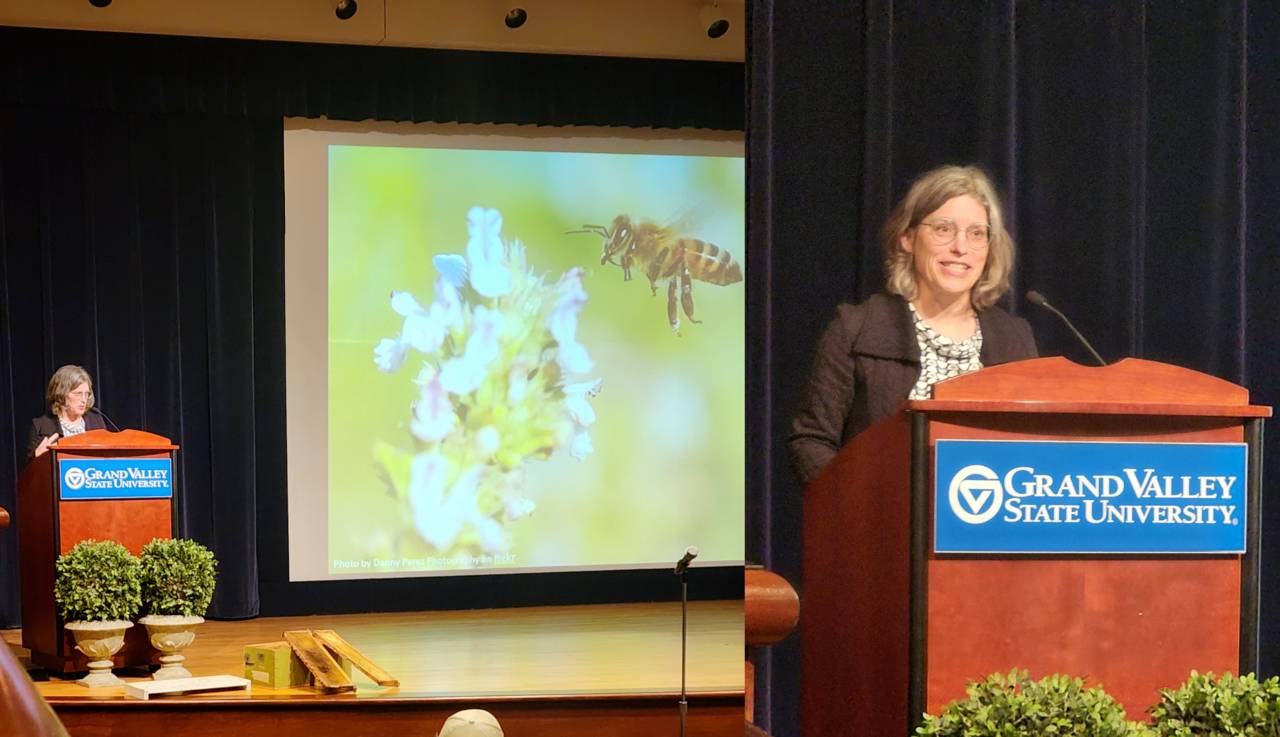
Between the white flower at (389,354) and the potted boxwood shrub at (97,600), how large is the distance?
6.43 ft

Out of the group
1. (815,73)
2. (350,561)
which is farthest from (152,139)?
(815,73)

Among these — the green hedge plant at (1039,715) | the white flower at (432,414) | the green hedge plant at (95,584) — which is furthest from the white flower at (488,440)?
the green hedge plant at (1039,715)

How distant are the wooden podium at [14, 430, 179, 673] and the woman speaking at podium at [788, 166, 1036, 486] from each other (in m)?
2.92

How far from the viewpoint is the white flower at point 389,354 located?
6609 millimetres

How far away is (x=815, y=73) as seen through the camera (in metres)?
3.43

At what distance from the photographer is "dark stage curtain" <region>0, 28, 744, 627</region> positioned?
20.5 feet

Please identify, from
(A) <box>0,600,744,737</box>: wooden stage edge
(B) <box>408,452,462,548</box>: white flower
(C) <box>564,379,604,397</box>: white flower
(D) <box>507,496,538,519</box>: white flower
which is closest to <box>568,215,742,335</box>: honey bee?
(C) <box>564,379,604,397</box>: white flower

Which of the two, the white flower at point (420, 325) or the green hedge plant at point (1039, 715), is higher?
the white flower at point (420, 325)

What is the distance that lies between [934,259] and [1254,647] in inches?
53.0

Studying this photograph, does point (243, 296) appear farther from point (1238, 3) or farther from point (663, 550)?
point (1238, 3)

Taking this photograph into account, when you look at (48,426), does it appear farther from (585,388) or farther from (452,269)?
(585,388)

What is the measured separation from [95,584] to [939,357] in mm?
3180

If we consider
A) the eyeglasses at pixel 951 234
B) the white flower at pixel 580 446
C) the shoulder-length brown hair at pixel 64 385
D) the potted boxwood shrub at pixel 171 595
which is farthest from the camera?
the white flower at pixel 580 446

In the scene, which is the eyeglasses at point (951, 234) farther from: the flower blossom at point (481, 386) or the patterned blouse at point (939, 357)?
the flower blossom at point (481, 386)
